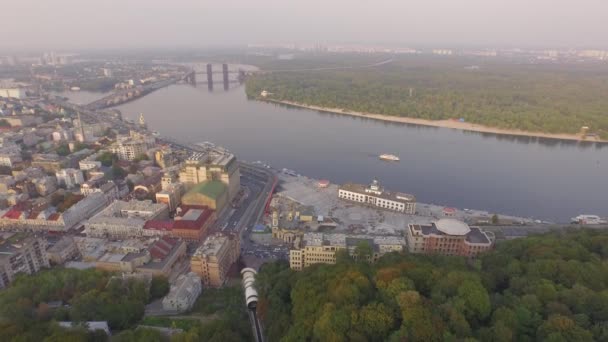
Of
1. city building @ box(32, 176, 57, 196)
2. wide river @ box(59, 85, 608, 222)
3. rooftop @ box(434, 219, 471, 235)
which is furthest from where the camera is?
wide river @ box(59, 85, 608, 222)

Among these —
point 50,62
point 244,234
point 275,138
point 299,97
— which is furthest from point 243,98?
point 50,62

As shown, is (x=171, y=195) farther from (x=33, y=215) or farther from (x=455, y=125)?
(x=455, y=125)

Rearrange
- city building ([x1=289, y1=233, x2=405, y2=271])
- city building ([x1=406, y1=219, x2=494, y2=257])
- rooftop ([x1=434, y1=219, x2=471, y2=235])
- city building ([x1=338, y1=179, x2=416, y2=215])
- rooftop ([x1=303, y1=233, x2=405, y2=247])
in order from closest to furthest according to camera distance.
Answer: city building ([x1=289, y1=233, x2=405, y2=271]), rooftop ([x1=303, y1=233, x2=405, y2=247]), city building ([x1=406, y1=219, x2=494, y2=257]), rooftop ([x1=434, y1=219, x2=471, y2=235]), city building ([x1=338, y1=179, x2=416, y2=215])

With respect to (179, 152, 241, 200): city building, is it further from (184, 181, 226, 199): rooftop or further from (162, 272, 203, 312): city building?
(162, 272, 203, 312): city building

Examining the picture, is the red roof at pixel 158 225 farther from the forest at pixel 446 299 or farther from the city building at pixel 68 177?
the city building at pixel 68 177

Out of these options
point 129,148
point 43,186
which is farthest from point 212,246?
point 129,148

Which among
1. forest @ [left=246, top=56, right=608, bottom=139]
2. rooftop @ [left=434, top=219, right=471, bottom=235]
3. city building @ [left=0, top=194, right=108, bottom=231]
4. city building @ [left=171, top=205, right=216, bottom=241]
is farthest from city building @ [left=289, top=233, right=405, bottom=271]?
forest @ [left=246, top=56, right=608, bottom=139]

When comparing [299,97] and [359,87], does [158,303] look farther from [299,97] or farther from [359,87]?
[359,87]

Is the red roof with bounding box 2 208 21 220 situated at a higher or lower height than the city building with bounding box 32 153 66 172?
lower
